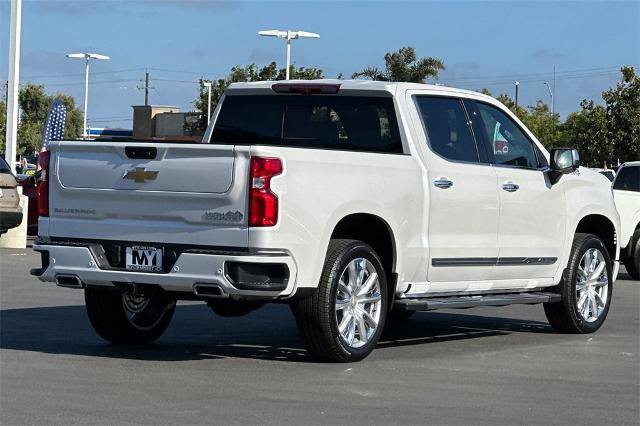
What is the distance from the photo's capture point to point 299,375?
9016mm

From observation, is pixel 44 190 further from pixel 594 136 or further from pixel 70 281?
pixel 594 136

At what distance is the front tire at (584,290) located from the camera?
1198cm

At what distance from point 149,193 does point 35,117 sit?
10777 cm

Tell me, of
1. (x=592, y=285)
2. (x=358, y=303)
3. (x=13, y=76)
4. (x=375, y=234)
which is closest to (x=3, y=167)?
(x=13, y=76)

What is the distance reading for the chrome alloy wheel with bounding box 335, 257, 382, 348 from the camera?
9.62 meters

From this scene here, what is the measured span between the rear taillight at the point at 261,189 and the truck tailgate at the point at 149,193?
5 cm

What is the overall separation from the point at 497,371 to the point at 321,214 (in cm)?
164

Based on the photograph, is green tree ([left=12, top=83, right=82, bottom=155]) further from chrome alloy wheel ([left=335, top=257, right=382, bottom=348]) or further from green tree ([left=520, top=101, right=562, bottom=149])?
chrome alloy wheel ([left=335, top=257, right=382, bottom=348])

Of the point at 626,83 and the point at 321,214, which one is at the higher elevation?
the point at 626,83

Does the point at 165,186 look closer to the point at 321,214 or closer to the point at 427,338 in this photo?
the point at 321,214

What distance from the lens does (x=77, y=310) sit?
13180mm

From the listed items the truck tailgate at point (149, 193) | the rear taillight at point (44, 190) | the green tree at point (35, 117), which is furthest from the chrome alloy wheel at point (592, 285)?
the green tree at point (35, 117)

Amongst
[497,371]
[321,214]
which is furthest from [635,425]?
[321,214]

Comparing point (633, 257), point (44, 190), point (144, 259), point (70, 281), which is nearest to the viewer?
point (144, 259)
